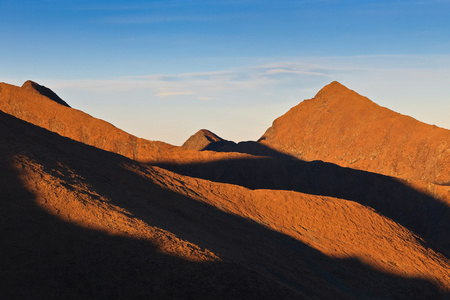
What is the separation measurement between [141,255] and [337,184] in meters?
41.2

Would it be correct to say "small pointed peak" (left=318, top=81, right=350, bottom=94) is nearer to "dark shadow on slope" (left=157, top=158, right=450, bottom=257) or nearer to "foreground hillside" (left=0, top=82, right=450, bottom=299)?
"dark shadow on slope" (left=157, top=158, right=450, bottom=257)

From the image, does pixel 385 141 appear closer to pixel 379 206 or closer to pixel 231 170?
pixel 379 206

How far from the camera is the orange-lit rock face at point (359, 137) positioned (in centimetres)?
7262

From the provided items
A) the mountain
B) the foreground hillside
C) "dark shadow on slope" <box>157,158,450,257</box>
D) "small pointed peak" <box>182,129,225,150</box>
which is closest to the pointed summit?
"small pointed peak" <box>182,129,225,150</box>

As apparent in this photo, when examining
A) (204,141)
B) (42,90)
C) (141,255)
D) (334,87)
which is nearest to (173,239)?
(141,255)

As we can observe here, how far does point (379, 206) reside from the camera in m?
51.2

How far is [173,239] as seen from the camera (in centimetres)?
1733

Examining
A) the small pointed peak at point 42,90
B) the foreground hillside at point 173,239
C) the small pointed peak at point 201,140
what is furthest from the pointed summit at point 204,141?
the foreground hillside at point 173,239

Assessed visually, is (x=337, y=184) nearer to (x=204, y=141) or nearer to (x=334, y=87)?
(x=204, y=141)

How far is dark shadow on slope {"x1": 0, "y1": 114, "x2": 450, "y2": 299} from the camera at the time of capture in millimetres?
14227

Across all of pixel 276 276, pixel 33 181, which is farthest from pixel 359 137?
pixel 33 181

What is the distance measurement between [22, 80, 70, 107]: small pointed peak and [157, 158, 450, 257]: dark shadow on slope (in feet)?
112

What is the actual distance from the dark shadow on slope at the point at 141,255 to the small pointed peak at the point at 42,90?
5015 centimetres

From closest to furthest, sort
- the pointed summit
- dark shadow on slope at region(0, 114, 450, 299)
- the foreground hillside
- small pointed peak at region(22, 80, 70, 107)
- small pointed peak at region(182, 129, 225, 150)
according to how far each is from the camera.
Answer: dark shadow on slope at region(0, 114, 450, 299)
the foreground hillside
small pointed peak at region(22, 80, 70, 107)
the pointed summit
small pointed peak at region(182, 129, 225, 150)
